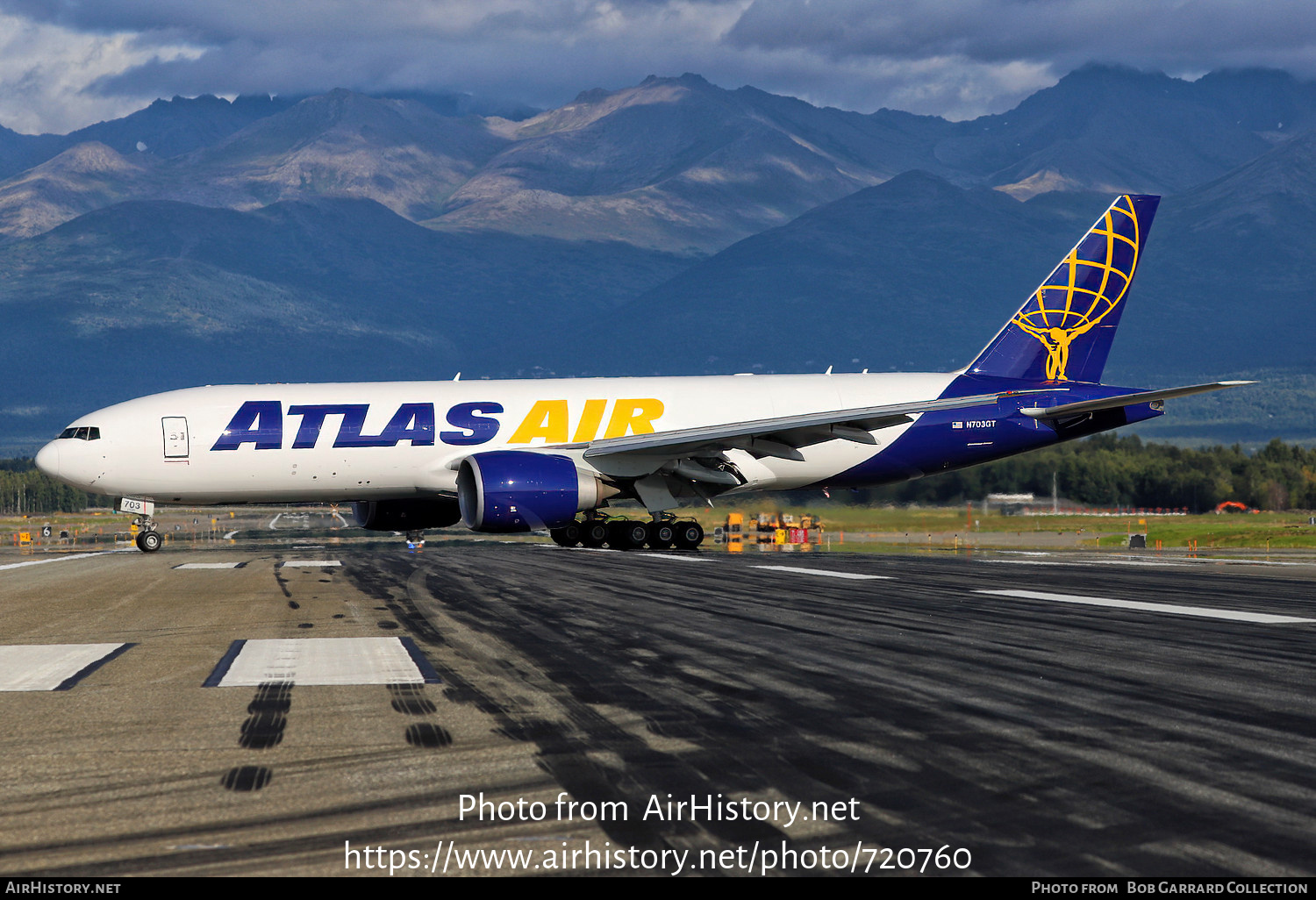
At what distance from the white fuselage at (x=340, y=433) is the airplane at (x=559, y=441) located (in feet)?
0.13

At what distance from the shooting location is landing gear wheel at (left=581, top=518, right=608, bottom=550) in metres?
30.9

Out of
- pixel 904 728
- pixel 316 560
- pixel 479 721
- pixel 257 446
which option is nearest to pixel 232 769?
pixel 479 721

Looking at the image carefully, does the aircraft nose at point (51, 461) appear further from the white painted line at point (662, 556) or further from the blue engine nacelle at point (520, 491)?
the white painted line at point (662, 556)

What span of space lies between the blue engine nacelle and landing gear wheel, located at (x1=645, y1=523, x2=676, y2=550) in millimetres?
3345

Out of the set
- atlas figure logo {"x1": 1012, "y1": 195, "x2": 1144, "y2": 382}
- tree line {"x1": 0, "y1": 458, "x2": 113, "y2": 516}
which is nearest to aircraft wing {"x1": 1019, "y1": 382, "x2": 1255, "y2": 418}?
atlas figure logo {"x1": 1012, "y1": 195, "x2": 1144, "y2": 382}

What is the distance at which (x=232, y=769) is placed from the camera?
22.4ft

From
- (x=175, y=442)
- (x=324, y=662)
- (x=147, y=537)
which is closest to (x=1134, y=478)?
(x=147, y=537)

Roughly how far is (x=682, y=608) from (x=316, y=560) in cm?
1873

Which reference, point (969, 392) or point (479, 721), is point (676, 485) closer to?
point (969, 392)

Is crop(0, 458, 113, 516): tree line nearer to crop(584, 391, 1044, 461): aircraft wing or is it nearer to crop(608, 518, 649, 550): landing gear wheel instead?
crop(608, 518, 649, 550): landing gear wheel

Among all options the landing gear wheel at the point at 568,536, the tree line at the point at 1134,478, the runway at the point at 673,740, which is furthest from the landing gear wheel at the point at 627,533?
the runway at the point at 673,740

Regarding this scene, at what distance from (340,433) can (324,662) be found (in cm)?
1770

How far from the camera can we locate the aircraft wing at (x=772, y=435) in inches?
1052
